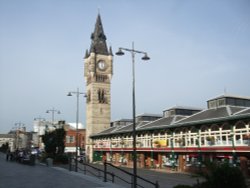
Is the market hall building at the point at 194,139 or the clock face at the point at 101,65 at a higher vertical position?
the clock face at the point at 101,65

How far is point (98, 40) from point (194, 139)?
237ft

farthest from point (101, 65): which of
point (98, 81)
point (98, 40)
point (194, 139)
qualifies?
point (194, 139)

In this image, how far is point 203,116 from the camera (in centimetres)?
4438

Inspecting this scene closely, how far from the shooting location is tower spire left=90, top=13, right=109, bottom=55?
106875mm

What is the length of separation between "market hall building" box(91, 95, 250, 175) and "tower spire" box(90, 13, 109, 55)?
47.7 m

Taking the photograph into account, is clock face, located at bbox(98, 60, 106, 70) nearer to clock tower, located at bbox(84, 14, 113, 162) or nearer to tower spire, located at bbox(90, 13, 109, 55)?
clock tower, located at bbox(84, 14, 113, 162)

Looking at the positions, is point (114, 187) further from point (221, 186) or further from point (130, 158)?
point (130, 158)

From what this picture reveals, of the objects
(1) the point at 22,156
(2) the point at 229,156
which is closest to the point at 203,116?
(2) the point at 229,156

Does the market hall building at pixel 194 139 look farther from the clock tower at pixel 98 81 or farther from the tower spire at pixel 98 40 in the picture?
the tower spire at pixel 98 40

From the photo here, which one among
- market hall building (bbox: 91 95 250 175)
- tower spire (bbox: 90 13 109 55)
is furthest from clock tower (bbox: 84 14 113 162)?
market hall building (bbox: 91 95 250 175)

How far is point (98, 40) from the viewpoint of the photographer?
10900cm

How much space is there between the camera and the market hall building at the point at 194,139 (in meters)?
37.2

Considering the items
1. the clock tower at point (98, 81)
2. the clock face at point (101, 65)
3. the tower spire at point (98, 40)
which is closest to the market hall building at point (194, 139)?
the clock tower at point (98, 81)

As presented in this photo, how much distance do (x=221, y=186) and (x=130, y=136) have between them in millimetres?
48493
